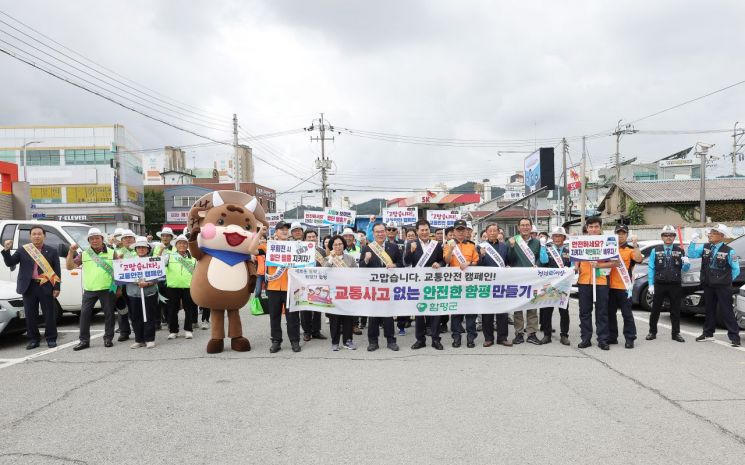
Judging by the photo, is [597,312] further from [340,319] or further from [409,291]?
[340,319]

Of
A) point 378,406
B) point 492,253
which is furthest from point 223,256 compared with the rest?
point 492,253

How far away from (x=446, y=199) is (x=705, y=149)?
109 ft

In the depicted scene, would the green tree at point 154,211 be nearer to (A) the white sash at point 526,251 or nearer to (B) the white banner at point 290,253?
(B) the white banner at point 290,253

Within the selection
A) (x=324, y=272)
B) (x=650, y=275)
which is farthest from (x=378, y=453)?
(x=650, y=275)

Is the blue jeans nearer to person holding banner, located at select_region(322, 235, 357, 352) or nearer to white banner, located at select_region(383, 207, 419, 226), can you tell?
person holding banner, located at select_region(322, 235, 357, 352)

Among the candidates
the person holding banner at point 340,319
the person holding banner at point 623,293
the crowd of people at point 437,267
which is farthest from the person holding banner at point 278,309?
the person holding banner at point 623,293

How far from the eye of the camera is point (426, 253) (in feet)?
22.6

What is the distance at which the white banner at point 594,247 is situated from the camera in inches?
261

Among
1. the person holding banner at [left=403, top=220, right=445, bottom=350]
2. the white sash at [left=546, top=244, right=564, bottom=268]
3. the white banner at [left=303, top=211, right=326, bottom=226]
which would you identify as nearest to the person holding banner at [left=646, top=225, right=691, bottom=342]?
the white sash at [left=546, top=244, right=564, bottom=268]

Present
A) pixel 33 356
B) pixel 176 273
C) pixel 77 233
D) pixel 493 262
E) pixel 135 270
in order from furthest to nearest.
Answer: pixel 77 233 → pixel 176 273 → pixel 493 262 → pixel 135 270 → pixel 33 356

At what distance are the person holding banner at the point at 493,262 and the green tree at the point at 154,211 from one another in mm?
47610

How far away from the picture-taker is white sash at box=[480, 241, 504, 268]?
23.2 feet

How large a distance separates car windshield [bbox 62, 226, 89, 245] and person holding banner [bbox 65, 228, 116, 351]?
2.25 meters

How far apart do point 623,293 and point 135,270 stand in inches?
280
